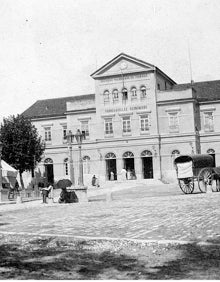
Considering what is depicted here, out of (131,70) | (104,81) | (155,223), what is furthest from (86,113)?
(155,223)

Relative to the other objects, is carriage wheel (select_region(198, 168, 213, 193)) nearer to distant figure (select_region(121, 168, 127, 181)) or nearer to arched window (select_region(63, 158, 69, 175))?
distant figure (select_region(121, 168, 127, 181))

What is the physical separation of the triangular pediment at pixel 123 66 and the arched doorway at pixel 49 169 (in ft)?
40.3

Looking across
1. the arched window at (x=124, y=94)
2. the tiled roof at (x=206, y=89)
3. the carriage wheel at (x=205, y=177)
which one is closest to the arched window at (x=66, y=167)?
the arched window at (x=124, y=94)

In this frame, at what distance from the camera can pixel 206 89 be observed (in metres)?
50.3

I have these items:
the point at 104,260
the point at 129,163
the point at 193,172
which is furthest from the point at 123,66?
the point at 104,260

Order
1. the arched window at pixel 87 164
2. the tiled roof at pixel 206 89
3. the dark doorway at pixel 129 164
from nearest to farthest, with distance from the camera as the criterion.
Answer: the tiled roof at pixel 206 89
the dark doorway at pixel 129 164
the arched window at pixel 87 164

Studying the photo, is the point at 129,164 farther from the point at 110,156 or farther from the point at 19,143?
the point at 19,143

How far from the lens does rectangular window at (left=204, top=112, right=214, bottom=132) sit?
46.7 meters

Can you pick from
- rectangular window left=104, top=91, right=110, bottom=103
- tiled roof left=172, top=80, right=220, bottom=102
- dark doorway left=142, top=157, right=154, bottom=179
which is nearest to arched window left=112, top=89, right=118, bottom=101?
rectangular window left=104, top=91, right=110, bottom=103

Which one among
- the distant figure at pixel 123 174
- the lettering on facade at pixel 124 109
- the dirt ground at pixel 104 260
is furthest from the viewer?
the lettering on facade at pixel 124 109

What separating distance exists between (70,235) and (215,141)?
3840cm

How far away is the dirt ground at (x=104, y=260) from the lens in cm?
608

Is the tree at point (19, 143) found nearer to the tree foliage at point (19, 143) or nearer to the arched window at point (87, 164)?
the tree foliage at point (19, 143)

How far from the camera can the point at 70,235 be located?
9852mm
